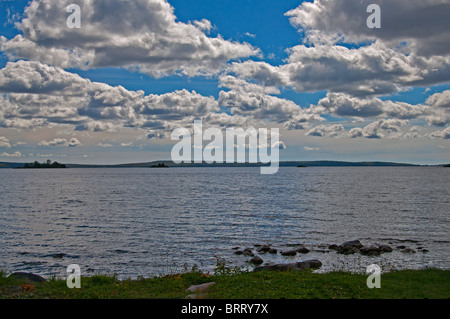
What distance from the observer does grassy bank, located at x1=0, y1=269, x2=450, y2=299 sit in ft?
58.5

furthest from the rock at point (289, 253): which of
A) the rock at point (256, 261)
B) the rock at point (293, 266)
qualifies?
the rock at point (293, 266)

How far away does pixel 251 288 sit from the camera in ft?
61.5

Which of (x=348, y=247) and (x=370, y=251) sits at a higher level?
(x=348, y=247)

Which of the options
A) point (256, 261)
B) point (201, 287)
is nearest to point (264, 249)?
point (256, 261)

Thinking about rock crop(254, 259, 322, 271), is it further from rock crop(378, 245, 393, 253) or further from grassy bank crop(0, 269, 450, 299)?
rock crop(378, 245, 393, 253)

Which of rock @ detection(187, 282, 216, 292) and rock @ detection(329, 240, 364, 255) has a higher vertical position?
rock @ detection(187, 282, 216, 292)

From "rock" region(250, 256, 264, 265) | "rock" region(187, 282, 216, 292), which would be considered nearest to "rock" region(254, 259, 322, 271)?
"rock" region(250, 256, 264, 265)

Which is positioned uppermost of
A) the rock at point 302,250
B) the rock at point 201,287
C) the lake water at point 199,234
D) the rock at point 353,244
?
the rock at point 201,287

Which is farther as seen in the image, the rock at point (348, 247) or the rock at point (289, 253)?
the rock at point (348, 247)

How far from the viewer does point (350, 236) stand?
44.0 m

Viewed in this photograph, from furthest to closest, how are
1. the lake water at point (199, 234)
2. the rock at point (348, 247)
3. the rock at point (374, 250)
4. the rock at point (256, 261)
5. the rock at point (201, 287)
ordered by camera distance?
the rock at point (348, 247) < the rock at point (374, 250) < the lake water at point (199, 234) < the rock at point (256, 261) < the rock at point (201, 287)

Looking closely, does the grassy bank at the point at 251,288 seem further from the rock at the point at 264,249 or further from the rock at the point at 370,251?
the rock at the point at 264,249

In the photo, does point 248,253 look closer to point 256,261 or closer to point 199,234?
point 256,261

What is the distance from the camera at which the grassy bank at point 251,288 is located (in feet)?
58.5
